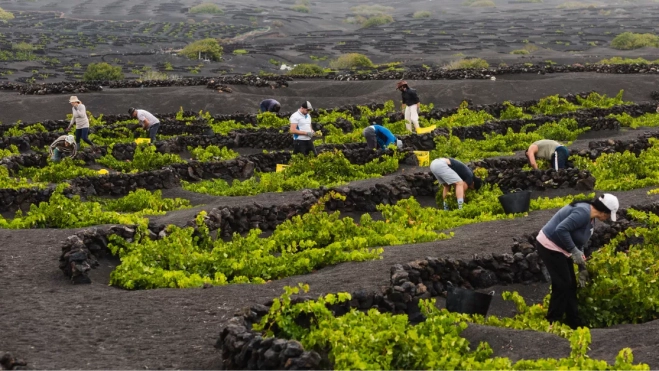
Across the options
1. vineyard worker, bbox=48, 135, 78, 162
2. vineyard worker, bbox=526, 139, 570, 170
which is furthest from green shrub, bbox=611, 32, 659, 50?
vineyard worker, bbox=48, 135, 78, 162

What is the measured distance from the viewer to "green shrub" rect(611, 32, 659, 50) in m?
66.6

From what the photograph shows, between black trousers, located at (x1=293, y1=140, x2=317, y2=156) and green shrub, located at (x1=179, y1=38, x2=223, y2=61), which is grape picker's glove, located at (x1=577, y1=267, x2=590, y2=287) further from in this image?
green shrub, located at (x1=179, y1=38, x2=223, y2=61)

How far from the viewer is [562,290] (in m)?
10.1

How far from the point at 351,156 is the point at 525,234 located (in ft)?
29.2

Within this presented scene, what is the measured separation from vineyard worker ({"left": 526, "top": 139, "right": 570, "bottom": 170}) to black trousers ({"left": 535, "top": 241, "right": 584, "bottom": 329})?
870cm

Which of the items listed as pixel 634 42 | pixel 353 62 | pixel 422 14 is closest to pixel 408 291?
pixel 353 62

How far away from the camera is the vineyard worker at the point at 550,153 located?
1886 centimetres

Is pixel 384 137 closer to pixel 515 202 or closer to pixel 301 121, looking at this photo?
pixel 301 121

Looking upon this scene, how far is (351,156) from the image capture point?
71.5ft

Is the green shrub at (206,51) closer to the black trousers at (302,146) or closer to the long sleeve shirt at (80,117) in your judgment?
the long sleeve shirt at (80,117)

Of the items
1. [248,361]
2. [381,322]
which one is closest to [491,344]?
[381,322]

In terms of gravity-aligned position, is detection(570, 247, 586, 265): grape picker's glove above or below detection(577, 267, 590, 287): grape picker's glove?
above

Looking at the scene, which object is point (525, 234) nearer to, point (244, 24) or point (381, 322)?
point (381, 322)

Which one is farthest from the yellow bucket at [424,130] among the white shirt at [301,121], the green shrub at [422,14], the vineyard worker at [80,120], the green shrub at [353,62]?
the green shrub at [422,14]
